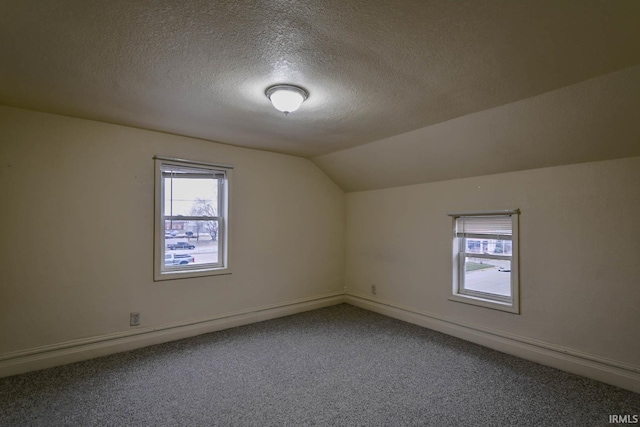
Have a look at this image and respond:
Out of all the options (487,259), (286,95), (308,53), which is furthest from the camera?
(487,259)

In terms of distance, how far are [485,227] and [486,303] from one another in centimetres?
82

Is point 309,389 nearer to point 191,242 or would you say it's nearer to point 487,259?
point 191,242

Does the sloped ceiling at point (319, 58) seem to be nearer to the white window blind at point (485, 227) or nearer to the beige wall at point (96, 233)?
the beige wall at point (96, 233)

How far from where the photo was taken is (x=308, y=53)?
1914mm

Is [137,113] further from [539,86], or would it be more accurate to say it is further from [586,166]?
[586,166]

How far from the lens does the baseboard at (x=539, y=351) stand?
8.50 ft

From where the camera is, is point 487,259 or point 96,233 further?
point 487,259

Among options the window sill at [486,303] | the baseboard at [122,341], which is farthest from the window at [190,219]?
the window sill at [486,303]

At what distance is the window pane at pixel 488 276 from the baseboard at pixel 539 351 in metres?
0.43

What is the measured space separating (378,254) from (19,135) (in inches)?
164

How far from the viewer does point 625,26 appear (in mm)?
1565

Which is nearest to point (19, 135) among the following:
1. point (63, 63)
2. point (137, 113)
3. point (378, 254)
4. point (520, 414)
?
point (137, 113)

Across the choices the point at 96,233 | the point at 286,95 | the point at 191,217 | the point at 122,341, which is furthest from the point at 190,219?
the point at 286,95

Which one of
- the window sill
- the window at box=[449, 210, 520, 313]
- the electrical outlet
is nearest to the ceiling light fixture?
the window at box=[449, 210, 520, 313]
